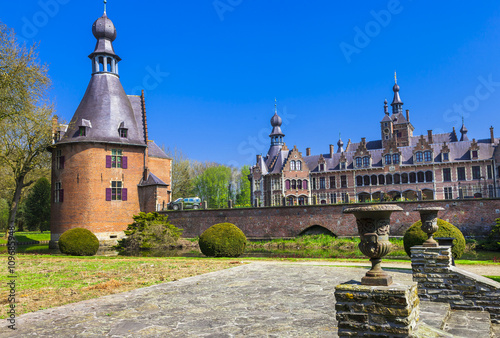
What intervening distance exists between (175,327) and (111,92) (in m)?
32.3

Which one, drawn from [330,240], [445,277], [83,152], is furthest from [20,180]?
[445,277]

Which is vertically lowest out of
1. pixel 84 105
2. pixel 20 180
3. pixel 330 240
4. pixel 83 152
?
pixel 330 240

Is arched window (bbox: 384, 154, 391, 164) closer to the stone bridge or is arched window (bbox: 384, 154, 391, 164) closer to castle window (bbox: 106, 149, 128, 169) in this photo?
the stone bridge

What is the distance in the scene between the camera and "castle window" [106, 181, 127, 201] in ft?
108

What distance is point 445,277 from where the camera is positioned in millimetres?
7562

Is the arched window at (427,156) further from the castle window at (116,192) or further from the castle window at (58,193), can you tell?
the castle window at (58,193)

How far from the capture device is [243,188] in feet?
225

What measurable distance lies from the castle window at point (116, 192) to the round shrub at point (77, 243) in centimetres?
783

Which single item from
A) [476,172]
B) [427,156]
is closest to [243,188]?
[427,156]

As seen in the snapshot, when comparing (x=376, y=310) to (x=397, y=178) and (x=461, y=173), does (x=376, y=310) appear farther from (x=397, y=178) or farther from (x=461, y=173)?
(x=397, y=178)

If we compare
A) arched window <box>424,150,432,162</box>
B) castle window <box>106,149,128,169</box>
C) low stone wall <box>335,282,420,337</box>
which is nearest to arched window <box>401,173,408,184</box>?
arched window <box>424,150,432,162</box>

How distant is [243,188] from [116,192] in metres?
36.9

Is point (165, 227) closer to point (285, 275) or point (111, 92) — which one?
point (111, 92)

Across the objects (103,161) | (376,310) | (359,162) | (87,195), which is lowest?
(376,310)
